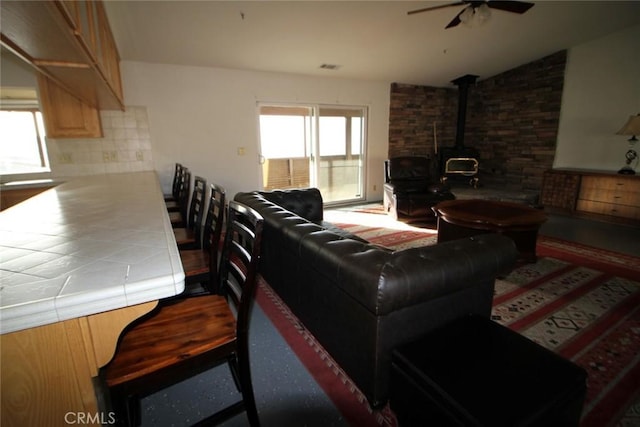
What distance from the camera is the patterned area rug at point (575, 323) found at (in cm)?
150

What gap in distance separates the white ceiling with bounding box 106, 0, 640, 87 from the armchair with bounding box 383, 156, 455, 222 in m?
1.76

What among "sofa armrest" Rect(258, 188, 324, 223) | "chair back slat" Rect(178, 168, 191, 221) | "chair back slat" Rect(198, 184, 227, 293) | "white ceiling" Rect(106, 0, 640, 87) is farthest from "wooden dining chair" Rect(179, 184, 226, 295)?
"white ceiling" Rect(106, 0, 640, 87)

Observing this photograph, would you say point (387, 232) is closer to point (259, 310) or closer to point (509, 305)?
point (509, 305)

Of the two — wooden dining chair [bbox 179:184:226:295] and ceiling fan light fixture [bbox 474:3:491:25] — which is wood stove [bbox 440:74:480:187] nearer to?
ceiling fan light fixture [bbox 474:3:491:25]

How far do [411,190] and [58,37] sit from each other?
447 cm

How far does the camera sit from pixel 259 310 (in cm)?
240

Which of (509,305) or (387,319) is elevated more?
(387,319)

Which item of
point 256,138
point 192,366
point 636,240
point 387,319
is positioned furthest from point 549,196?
point 192,366

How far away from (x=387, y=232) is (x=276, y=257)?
94.9 inches

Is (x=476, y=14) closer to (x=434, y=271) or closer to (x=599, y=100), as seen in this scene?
(x=434, y=271)

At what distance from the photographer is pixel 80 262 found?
0.99m

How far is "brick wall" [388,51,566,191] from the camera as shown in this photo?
5.69 meters

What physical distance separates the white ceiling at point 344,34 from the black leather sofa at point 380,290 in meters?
2.83

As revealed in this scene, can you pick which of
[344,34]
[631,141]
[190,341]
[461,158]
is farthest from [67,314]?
[631,141]
